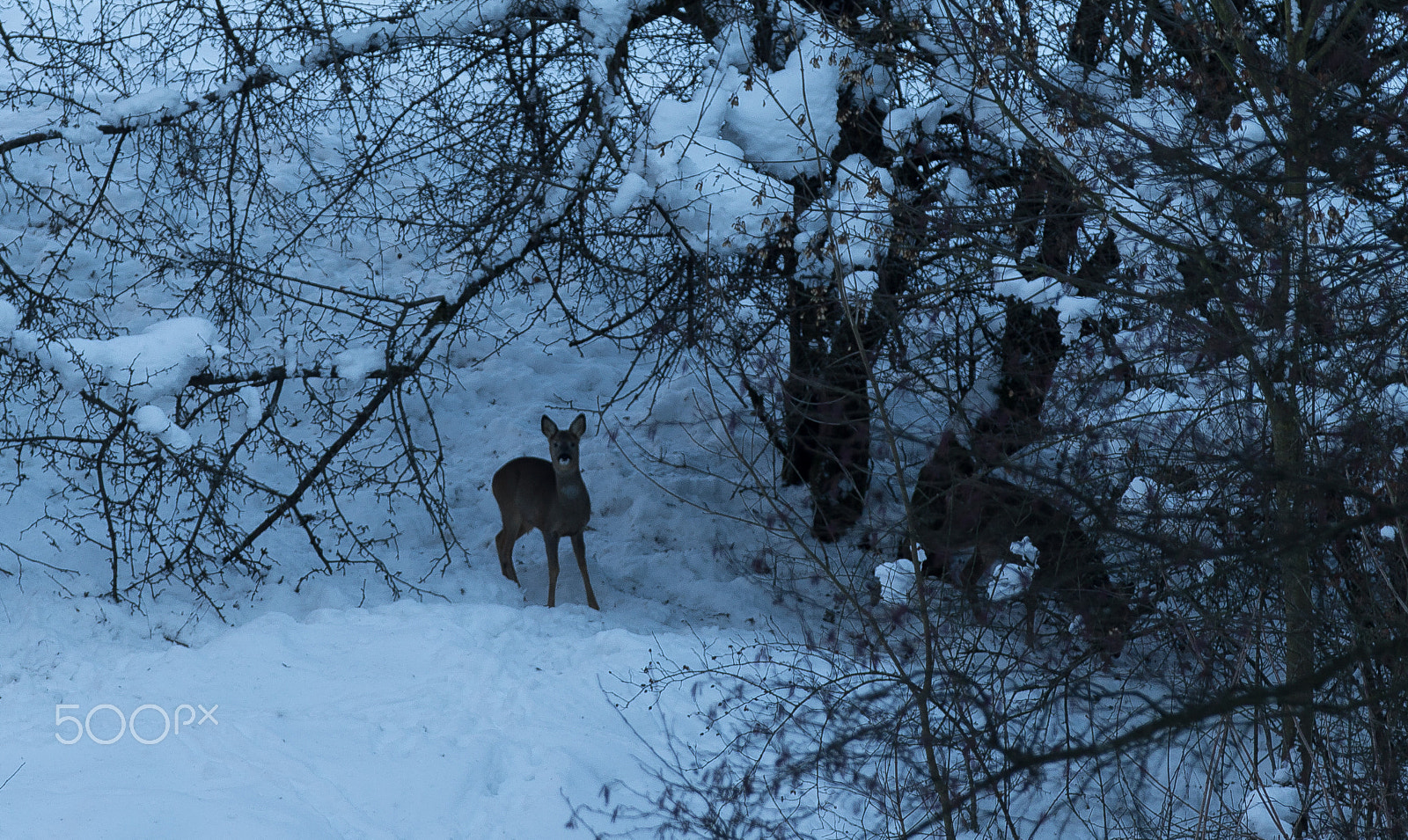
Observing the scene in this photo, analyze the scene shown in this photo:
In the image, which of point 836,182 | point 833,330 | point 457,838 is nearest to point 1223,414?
point 836,182

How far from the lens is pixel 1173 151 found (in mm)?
4102

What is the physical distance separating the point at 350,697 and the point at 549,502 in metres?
2.71

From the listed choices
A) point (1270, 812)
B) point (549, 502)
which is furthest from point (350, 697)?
point (1270, 812)

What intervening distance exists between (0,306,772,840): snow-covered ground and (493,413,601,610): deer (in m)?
0.23

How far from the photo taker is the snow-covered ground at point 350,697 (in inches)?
196

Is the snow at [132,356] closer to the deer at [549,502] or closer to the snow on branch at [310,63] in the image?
the snow on branch at [310,63]

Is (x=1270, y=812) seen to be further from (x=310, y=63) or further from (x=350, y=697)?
(x=310, y=63)

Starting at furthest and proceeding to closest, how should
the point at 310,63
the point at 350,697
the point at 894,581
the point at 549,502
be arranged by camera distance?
the point at 549,502 → the point at 310,63 → the point at 350,697 → the point at 894,581

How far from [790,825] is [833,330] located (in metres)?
3.70

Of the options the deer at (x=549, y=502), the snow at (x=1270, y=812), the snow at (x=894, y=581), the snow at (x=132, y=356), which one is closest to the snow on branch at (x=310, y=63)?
the snow at (x=132, y=356)

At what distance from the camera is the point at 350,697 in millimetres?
6078

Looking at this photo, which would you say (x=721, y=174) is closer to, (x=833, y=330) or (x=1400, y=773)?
(x=833, y=330)

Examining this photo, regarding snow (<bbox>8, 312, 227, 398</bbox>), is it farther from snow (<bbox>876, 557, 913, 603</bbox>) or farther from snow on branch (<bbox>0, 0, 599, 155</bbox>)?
snow (<bbox>876, 557, 913, 603</bbox>)

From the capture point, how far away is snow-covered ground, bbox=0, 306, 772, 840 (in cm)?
497
